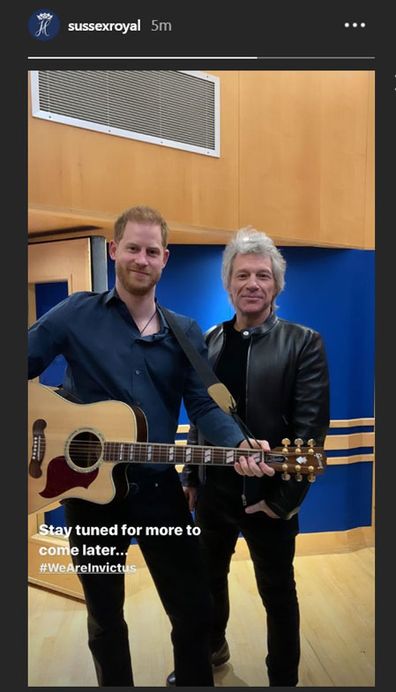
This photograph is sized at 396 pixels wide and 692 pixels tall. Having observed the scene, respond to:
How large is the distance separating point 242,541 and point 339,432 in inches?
21.6

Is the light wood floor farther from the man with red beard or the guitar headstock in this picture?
the guitar headstock

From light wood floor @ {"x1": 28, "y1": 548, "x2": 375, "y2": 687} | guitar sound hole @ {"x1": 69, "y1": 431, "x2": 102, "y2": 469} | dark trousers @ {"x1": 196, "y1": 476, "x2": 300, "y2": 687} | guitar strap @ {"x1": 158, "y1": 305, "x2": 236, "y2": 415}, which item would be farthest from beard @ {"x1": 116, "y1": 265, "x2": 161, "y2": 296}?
light wood floor @ {"x1": 28, "y1": 548, "x2": 375, "y2": 687}

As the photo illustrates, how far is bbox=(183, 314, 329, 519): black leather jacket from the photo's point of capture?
1.21m

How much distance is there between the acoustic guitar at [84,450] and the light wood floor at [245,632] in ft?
1.00

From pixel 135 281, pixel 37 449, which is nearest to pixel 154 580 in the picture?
pixel 37 449

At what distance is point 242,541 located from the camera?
62.6 inches

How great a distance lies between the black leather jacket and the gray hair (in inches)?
5.8

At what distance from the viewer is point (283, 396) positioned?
1.21m

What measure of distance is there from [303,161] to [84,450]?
3.59 ft

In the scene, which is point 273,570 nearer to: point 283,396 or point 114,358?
point 283,396

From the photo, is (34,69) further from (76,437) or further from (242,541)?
(242,541)
